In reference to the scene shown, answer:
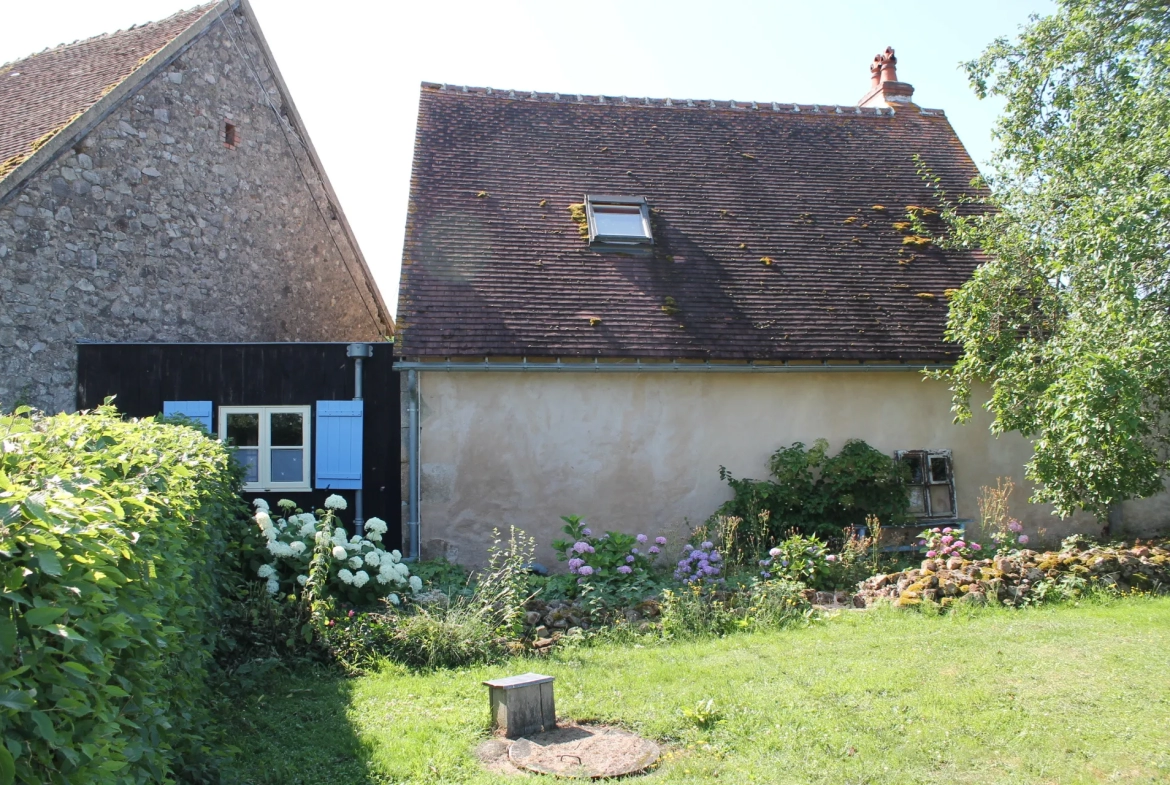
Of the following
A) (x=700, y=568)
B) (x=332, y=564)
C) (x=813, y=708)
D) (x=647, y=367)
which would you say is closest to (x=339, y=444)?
(x=332, y=564)

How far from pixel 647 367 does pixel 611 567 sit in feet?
11.0

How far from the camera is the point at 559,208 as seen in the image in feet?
44.3

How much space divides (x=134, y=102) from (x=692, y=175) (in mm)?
8370

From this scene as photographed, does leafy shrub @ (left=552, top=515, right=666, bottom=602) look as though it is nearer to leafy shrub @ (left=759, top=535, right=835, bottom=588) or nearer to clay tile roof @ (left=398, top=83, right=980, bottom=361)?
leafy shrub @ (left=759, top=535, right=835, bottom=588)

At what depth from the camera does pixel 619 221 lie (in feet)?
44.2

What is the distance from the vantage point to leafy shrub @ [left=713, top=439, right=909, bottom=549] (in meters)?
11.0

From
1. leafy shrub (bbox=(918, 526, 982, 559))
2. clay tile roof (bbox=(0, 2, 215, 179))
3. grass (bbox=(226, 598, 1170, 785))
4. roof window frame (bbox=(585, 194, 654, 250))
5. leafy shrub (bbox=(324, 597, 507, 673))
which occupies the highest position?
clay tile roof (bbox=(0, 2, 215, 179))

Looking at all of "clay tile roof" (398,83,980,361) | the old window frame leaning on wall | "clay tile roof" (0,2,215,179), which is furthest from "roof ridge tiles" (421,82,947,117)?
the old window frame leaning on wall

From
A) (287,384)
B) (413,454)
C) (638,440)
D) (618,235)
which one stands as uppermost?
(618,235)

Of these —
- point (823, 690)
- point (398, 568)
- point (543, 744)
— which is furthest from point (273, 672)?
point (823, 690)

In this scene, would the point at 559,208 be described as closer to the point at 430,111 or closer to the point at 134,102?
the point at 430,111

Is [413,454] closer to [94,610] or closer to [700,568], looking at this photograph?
[700,568]

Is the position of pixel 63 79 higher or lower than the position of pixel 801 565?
higher

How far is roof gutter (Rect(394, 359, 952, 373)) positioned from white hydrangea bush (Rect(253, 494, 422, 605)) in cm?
295
